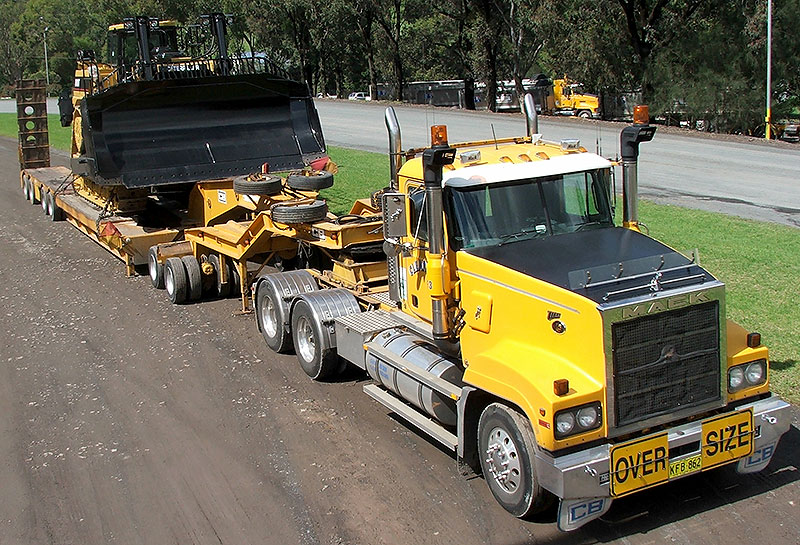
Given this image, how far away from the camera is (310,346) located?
9883 mm

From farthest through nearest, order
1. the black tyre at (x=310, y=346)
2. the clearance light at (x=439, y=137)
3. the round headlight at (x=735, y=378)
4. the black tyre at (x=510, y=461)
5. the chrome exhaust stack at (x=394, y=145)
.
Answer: the black tyre at (x=310, y=346)
the chrome exhaust stack at (x=394, y=145)
the clearance light at (x=439, y=137)
the round headlight at (x=735, y=378)
the black tyre at (x=510, y=461)

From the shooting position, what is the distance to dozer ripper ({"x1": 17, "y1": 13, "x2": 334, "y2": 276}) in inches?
590

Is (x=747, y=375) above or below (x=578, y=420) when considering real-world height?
above

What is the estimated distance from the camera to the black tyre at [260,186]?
11852mm

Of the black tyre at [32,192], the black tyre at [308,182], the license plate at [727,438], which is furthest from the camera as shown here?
the black tyre at [32,192]

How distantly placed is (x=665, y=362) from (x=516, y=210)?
71.3 inches

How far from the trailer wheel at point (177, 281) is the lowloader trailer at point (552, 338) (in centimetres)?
455

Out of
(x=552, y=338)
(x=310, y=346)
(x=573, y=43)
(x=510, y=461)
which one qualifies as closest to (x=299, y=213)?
(x=310, y=346)

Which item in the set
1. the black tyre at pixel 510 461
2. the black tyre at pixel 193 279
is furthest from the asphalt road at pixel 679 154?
the black tyre at pixel 510 461

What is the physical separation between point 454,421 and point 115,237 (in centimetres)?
932

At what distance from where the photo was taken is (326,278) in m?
10.7

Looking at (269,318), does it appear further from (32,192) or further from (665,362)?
(32,192)

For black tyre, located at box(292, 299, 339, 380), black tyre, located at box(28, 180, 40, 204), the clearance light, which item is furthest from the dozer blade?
the clearance light

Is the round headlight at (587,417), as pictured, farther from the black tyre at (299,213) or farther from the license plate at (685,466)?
the black tyre at (299,213)
